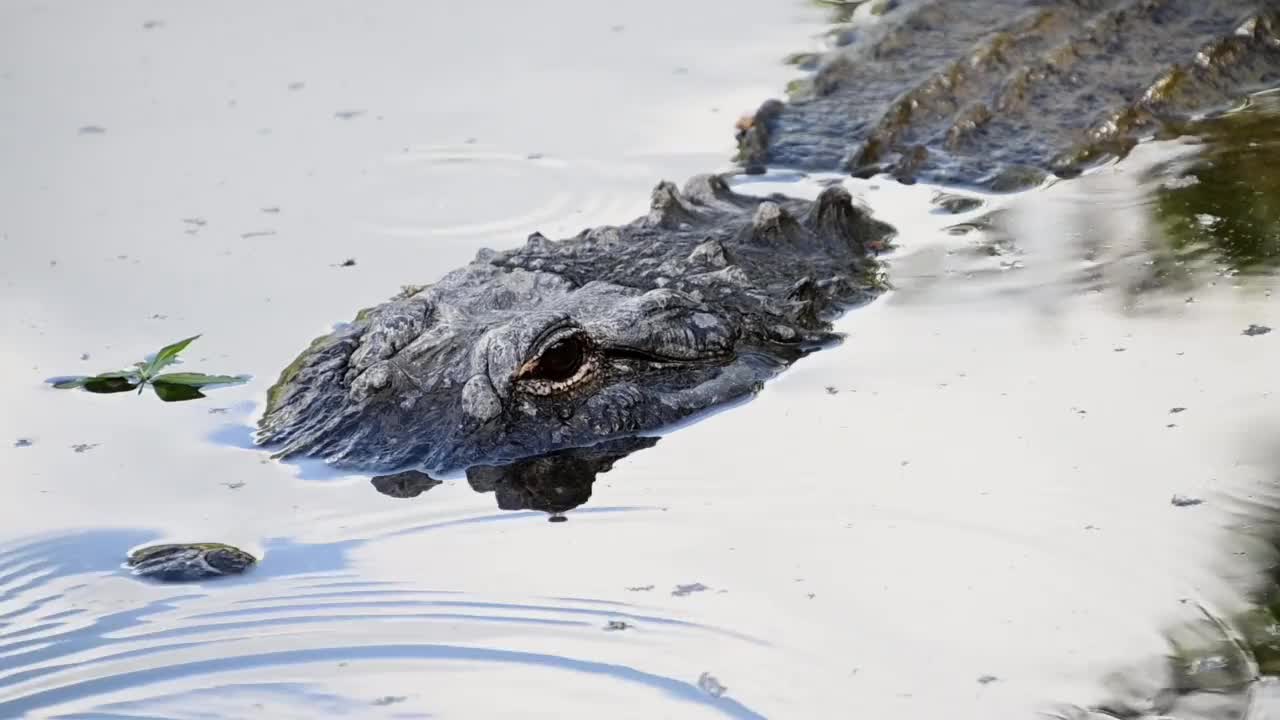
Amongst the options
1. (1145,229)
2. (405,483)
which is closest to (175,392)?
(405,483)

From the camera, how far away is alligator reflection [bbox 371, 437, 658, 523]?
16.8ft

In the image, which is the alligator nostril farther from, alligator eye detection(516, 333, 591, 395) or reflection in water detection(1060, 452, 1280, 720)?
reflection in water detection(1060, 452, 1280, 720)

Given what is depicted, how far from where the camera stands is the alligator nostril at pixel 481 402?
538 centimetres

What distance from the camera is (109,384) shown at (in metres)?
6.13

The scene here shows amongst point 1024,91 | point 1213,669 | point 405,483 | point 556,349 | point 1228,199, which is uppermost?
point 1024,91

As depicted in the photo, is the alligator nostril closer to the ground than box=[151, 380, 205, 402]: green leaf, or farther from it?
closer to the ground

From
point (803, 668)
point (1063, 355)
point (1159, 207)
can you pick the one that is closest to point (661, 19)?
point (1159, 207)

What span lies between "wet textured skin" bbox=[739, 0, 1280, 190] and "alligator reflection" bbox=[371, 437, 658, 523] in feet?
9.85

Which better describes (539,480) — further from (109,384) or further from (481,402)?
(109,384)

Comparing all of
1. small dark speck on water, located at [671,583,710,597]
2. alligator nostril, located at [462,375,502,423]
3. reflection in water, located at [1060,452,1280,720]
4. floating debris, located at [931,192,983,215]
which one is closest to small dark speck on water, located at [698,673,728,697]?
small dark speck on water, located at [671,583,710,597]

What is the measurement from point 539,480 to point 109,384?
1.85 m

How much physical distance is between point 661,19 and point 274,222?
12.0 ft

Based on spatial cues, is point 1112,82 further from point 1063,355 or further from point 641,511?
point 641,511

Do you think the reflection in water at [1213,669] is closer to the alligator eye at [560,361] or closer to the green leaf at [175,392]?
the alligator eye at [560,361]
